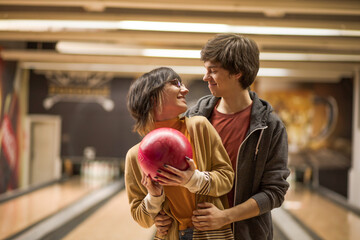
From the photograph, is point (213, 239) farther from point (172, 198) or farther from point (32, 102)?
point (32, 102)

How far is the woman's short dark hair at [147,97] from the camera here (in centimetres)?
132

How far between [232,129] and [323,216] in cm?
582

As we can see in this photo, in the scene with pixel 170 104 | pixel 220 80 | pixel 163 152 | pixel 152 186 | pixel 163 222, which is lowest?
pixel 163 222

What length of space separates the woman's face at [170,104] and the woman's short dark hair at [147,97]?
0.05 feet

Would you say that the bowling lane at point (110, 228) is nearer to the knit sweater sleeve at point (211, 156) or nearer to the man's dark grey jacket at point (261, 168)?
the man's dark grey jacket at point (261, 168)

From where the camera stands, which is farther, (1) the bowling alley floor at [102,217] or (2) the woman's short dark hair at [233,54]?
(1) the bowling alley floor at [102,217]

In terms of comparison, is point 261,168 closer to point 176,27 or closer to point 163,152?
point 163,152

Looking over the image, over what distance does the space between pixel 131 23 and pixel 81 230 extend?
9.79 ft

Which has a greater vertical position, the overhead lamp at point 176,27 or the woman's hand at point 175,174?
the overhead lamp at point 176,27

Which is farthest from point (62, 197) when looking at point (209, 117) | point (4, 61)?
point (209, 117)

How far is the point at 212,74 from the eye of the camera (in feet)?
4.74

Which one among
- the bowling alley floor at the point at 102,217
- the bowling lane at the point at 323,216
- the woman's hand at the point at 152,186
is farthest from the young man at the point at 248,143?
the bowling lane at the point at 323,216

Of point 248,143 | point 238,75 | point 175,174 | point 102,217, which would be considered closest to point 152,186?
point 175,174

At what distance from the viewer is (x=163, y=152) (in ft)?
3.74
